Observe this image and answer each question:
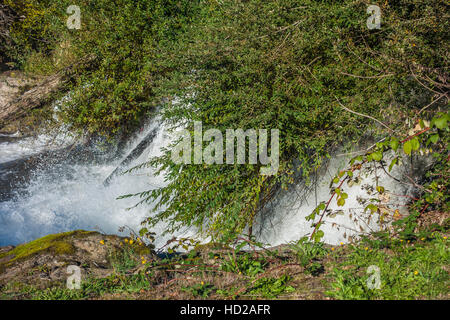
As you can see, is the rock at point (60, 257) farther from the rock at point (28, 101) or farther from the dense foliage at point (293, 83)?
the rock at point (28, 101)

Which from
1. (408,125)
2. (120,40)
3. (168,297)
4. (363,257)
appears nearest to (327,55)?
(408,125)

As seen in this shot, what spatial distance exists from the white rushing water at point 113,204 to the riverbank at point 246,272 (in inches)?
48.7

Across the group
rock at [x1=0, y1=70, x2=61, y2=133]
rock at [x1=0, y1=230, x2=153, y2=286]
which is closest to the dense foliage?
rock at [x1=0, y1=230, x2=153, y2=286]

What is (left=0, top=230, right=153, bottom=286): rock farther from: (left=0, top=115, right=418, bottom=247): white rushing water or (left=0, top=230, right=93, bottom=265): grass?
(left=0, top=115, right=418, bottom=247): white rushing water

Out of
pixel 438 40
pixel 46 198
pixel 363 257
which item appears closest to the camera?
pixel 363 257

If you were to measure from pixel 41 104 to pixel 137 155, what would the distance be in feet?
9.47

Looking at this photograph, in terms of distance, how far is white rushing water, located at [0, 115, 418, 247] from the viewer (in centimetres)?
575

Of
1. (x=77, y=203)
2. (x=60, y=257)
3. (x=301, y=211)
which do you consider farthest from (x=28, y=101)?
(x=301, y=211)

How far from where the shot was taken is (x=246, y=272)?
363 cm

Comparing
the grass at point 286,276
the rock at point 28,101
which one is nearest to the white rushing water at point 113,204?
the rock at point 28,101

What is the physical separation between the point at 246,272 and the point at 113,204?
4.75m
